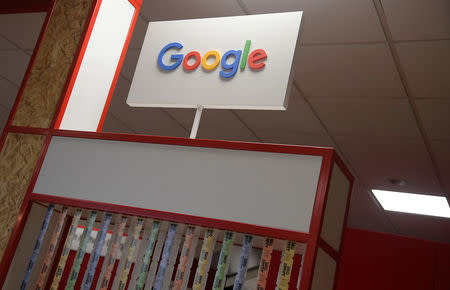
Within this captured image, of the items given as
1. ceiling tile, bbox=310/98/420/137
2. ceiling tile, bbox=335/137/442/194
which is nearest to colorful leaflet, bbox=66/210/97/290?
ceiling tile, bbox=310/98/420/137

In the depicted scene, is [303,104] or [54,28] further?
[303,104]

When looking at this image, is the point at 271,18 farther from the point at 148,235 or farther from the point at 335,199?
the point at 148,235

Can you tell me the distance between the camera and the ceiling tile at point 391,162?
4730 mm

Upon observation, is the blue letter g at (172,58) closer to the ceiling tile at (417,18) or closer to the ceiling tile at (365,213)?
the ceiling tile at (417,18)

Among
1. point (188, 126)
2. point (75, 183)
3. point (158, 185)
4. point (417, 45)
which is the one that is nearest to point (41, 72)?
point (75, 183)

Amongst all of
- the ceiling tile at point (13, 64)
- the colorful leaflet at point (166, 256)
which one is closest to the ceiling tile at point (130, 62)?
the ceiling tile at point (13, 64)

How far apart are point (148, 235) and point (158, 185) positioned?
0.88ft

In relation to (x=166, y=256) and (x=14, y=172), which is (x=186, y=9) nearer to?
(x=14, y=172)

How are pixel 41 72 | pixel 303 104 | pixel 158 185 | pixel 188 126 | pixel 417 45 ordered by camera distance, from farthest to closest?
pixel 188 126 < pixel 303 104 < pixel 417 45 < pixel 41 72 < pixel 158 185

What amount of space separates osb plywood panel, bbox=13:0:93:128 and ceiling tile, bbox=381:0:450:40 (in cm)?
180

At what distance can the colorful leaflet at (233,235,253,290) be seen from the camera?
180cm

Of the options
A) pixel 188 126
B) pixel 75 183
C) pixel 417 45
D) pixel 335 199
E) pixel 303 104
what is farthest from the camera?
pixel 188 126

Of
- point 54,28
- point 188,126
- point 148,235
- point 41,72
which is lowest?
point 148,235

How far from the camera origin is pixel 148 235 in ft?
7.18
